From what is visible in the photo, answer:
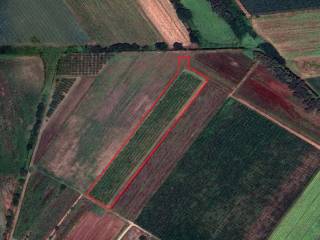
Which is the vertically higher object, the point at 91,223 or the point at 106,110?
the point at 106,110

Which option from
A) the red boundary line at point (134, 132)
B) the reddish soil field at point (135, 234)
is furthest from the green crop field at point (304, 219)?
the red boundary line at point (134, 132)

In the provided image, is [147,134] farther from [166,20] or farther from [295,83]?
[295,83]

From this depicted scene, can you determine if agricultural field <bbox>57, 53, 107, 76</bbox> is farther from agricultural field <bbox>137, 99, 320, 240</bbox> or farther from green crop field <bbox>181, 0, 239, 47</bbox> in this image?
agricultural field <bbox>137, 99, 320, 240</bbox>

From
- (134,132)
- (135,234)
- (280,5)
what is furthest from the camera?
(135,234)

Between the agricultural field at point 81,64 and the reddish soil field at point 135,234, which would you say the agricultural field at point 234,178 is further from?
the agricultural field at point 81,64

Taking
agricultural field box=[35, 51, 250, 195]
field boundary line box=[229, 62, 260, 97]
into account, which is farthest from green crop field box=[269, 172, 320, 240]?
agricultural field box=[35, 51, 250, 195]

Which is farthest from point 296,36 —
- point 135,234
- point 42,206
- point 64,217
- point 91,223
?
point 42,206
